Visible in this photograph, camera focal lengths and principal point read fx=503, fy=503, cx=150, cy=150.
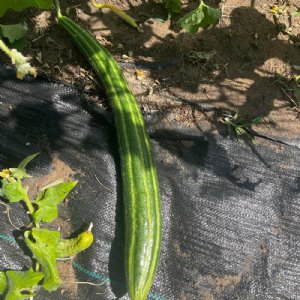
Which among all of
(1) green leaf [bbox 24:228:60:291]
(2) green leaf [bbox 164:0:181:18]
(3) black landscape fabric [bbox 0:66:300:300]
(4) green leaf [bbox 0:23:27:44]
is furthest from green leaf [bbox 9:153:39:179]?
(2) green leaf [bbox 164:0:181:18]

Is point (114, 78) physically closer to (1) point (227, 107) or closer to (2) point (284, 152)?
(1) point (227, 107)

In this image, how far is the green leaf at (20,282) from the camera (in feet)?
9.52

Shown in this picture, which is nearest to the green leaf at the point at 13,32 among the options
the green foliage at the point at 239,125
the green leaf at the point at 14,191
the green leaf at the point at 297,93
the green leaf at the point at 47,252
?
the green leaf at the point at 14,191

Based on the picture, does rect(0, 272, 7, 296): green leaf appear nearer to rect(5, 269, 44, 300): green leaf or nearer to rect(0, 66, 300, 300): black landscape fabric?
rect(5, 269, 44, 300): green leaf

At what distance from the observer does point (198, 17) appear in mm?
3633

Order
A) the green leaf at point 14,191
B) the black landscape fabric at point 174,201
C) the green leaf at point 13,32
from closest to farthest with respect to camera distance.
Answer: the green leaf at point 14,191, the black landscape fabric at point 174,201, the green leaf at point 13,32

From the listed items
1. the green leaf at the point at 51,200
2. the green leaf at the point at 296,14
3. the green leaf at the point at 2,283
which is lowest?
the green leaf at the point at 2,283

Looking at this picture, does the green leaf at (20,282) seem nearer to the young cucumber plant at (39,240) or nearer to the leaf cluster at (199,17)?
the young cucumber plant at (39,240)

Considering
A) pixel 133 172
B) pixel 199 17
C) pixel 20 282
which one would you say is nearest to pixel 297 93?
pixel 199 17

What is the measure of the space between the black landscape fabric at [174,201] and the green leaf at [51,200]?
17cm

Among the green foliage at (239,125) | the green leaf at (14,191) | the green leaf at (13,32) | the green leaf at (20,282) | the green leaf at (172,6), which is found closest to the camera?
the green leaf at (20,282)

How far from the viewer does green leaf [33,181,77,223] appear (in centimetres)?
318

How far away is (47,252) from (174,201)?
0.92 metres

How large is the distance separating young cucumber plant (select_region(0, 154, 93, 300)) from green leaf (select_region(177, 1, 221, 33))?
4.62ft
